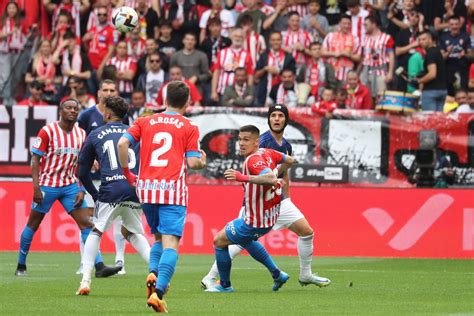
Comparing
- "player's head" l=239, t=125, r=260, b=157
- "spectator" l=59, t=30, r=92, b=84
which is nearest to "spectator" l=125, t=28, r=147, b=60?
"spectator" l=59, t=30, r=92, b=84

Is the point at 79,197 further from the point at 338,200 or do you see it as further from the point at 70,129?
the point at 338,200

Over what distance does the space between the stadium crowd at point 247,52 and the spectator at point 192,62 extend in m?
0.02

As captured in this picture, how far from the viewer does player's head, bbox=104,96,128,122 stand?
13.3 m

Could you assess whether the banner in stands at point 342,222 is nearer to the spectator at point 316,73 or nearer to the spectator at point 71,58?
the spectator at point 316,73

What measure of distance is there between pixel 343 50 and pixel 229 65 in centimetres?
218

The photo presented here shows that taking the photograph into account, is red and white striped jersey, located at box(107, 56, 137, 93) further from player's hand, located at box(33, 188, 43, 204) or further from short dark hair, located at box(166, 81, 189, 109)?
short dark hair, located at box(166, 81, 189, 109)

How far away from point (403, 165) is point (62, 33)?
757 cm

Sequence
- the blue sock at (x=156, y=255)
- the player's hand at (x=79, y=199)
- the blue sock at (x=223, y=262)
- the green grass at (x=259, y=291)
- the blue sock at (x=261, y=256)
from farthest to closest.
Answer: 1. the player's hand at (x=79, y=199)
2. the blue sock at (x=261, y=256)
3. the blue sock at (x=223, y=262)
4. the blue sock at (x=156, y=255)
5. the green grass at (x=259, y=291)

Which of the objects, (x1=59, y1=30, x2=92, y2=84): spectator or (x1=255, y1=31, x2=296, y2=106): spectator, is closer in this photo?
(x1=255, y1=31, x2=296, y2=106): spectator

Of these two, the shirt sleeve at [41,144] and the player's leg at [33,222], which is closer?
the shirt sleeve at [41,144]

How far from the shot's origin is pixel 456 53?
23203 millimetres

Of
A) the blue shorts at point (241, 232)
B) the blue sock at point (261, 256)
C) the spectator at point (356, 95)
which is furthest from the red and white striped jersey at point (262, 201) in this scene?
the spectator at point (356, 95)

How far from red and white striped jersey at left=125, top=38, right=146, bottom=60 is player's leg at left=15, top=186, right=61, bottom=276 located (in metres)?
8.77

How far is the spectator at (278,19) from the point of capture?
24.1 meters
